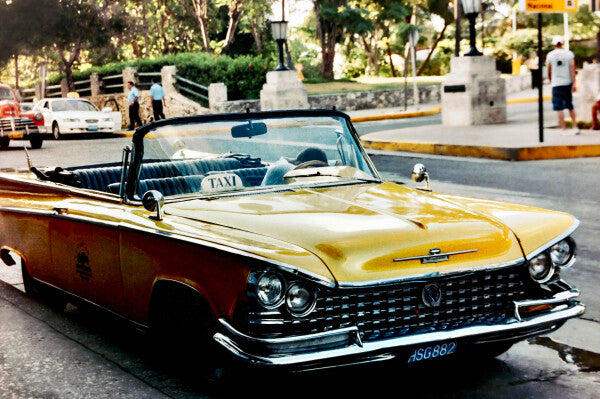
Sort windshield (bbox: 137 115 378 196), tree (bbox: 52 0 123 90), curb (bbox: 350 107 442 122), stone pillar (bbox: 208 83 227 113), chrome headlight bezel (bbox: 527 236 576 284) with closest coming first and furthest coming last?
chrome headlight bezel (bbox: 527 236 576 284) < windshield (bbox: 137 115 378 196) < curb (bbox: 350 107 442 122) < stone pillar (bbox: 208 83 227 113) < tree (bbox: 52 0 123 90)

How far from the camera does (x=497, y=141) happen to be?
1742 centimetres

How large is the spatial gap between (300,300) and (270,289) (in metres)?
0.14

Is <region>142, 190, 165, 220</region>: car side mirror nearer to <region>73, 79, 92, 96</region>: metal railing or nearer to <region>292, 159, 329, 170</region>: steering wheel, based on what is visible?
<region>292, 159, 329, 170</region>: steering wheel

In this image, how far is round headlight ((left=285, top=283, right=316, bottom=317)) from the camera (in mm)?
3730

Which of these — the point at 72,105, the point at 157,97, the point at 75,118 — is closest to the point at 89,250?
the point at 75,118

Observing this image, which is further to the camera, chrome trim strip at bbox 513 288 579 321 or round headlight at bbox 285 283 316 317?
chrome trim strip at bbox 513 288 579 321

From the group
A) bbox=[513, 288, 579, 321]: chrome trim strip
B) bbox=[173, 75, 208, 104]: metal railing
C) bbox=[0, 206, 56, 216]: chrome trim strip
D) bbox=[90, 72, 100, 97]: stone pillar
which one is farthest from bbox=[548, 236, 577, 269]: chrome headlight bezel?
bbox=[90, 72, 100, 97]: stone pillar

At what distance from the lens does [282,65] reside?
103ft

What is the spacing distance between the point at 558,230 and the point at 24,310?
397cm

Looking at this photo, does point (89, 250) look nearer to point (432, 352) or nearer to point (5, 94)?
point (432, 352)

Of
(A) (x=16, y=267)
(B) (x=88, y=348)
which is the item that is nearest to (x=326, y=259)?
(B) (x=88, y=348)

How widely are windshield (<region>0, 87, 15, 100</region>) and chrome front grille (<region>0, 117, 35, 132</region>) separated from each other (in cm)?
244

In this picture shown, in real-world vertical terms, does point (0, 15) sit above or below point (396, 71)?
above

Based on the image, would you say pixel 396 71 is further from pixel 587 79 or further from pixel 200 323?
pixel 200 323
